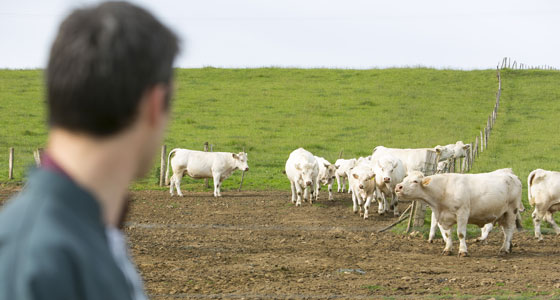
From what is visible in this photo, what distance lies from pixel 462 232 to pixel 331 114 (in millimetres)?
31586

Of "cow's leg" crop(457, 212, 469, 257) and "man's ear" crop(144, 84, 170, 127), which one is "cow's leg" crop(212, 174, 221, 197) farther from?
"man's ear" crop(144, 84, 170, 127)

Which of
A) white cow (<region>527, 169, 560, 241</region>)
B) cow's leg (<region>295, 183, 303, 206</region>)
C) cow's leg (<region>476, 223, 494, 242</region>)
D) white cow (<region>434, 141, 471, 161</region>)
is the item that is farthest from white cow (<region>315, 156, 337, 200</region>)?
cow's leg (<region>476, 223, 494, 242</region>)

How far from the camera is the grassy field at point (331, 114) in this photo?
34.1 metres

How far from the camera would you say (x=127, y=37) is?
4.45 ft

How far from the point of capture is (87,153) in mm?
1363

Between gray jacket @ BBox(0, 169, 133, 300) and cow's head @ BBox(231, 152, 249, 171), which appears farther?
cow's head @ BBox(231, 152, 249, 171)

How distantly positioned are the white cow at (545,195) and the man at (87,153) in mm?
15215

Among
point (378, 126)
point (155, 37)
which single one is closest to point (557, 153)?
point (378, 126)

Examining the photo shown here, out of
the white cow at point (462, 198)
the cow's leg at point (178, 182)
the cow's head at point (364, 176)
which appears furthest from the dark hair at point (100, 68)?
the cow's leg at point (178, 182)

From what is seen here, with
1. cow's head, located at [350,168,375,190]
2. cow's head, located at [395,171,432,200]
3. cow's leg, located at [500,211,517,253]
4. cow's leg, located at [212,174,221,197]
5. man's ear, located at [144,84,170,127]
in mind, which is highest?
man's ear, located at [144,84,170,127]

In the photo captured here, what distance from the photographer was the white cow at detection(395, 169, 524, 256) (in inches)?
530

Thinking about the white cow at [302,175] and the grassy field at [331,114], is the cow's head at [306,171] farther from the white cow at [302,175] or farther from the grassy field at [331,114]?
the grassy field at [331,114]

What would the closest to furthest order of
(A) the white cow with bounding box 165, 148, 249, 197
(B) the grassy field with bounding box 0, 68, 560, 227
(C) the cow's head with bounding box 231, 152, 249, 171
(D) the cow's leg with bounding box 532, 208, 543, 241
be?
(D) the cow's leg with bounding box 532, 208, 543, 241, (A) the white cow with bounding box 165, 148, 249, 197, (C) the cow's head with bounding box 231, 152, 249, 171, (B) the grassy field with bounding box 0, 68, 560, 227

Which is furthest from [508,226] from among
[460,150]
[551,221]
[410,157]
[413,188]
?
[460,150]
